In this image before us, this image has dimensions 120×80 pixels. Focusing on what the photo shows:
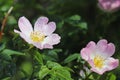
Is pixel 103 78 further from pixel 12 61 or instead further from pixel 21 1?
pixel 21 1

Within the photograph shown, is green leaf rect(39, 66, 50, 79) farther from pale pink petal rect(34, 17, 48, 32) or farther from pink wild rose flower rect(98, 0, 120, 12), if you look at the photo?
pink wild rose flower rect(98, 0, 120, 12)

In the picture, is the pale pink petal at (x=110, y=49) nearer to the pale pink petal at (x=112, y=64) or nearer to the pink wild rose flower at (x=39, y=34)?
the pale pink petal at (x=112, y=64)

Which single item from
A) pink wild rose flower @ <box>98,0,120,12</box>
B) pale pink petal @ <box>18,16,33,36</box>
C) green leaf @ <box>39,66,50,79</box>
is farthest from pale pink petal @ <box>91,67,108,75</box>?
pink wild rose flower @ <box>98,0,120,12</box>

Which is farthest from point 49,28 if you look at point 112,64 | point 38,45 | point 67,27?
point 67,27

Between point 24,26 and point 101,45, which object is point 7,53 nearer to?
point 24,26

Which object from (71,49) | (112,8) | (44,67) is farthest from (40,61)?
(112,8)

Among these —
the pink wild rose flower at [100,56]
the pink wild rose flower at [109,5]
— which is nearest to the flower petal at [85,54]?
the pink wild rose flower at [100,56]
